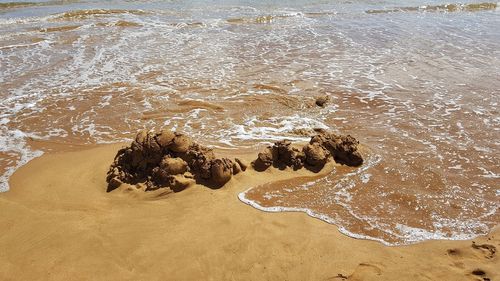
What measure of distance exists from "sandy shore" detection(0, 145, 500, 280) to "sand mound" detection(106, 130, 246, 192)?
177 mm

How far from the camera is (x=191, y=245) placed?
372 centimetres

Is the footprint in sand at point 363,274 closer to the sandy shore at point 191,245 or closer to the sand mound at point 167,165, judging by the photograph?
the sandy shore at point 191,245

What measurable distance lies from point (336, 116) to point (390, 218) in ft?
10.1

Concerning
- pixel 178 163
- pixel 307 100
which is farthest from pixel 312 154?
pixel 307 100

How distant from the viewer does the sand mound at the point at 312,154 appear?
5086 mm

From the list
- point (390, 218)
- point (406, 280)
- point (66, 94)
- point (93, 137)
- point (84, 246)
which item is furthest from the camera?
point (66, 94)

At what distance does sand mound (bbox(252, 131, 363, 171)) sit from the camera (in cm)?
509

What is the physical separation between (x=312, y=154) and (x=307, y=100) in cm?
289

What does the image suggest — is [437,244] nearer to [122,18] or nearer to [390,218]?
[390,218]

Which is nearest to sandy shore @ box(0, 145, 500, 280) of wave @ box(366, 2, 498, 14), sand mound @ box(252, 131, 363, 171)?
sand mound @ box(252, 131, 363, 171)

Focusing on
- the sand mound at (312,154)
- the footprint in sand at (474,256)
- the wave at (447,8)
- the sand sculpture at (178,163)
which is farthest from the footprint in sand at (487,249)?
the wave at (447,8)

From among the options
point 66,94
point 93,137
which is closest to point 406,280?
point 93,137

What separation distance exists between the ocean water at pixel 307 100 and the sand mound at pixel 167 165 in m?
0.49

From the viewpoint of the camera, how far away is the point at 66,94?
8305 millimetres
